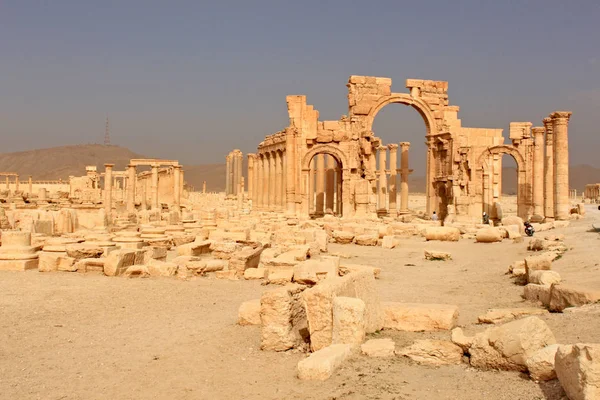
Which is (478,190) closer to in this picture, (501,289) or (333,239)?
(333,239)

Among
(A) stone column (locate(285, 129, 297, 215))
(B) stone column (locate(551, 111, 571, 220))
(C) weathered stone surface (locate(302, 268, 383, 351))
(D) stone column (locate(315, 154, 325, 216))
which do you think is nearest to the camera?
(C) weathered stone surface (locate(302, 268, 383, 351))

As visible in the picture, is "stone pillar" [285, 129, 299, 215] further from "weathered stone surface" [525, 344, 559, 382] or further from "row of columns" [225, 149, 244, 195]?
"weathered stone surface" [525, 344, 559, 382]

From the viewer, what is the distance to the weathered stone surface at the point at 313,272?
9016mm

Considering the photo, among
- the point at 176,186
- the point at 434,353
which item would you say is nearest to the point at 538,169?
the point at 176,186

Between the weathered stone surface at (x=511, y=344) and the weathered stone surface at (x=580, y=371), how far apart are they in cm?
72

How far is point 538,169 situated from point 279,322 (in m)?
24.2

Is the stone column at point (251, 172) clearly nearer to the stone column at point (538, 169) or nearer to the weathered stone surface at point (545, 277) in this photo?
the stone column at point (538, 169)

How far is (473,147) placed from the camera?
27453mm

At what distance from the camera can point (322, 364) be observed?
4.98 m

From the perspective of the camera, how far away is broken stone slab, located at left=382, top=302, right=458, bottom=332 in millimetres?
6570

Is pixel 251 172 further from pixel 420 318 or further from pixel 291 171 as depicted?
pixel 420 318

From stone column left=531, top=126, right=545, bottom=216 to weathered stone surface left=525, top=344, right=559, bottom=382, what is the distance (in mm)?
24457

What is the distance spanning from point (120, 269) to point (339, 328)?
22.6ft

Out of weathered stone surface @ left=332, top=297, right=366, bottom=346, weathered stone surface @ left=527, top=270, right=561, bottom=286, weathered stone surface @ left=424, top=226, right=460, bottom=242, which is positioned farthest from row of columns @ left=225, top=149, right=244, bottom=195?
weathered stone surface @ left=332, top=297, right=366, bottom=346
